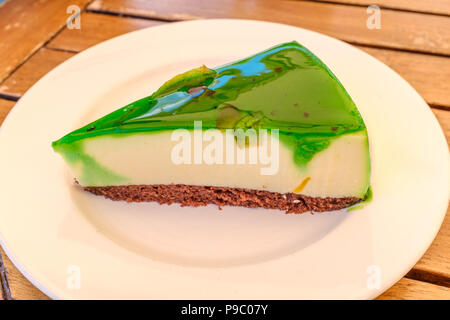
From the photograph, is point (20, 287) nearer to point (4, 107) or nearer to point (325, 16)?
point (4, 107)

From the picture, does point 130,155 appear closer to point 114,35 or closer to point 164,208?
point 164,208

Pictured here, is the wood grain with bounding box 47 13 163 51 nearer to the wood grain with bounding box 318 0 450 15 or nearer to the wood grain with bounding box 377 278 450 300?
the wood grain with bounding box 318 0 450 15

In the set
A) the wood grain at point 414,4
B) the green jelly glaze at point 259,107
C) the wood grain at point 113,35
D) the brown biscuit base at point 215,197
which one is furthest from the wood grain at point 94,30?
the wood grain at point 414,4

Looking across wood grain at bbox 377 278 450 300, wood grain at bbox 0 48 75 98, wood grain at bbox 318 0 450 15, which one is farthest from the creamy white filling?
wood grain at bbox 318 0 450 15

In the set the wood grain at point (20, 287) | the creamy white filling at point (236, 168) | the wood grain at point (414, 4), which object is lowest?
the wood grain at point (20, 287)

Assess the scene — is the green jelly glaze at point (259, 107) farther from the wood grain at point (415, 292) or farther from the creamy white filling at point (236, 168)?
the wood grain at point (415, 292)

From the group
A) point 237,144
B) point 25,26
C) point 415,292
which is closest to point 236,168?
point 237,144
